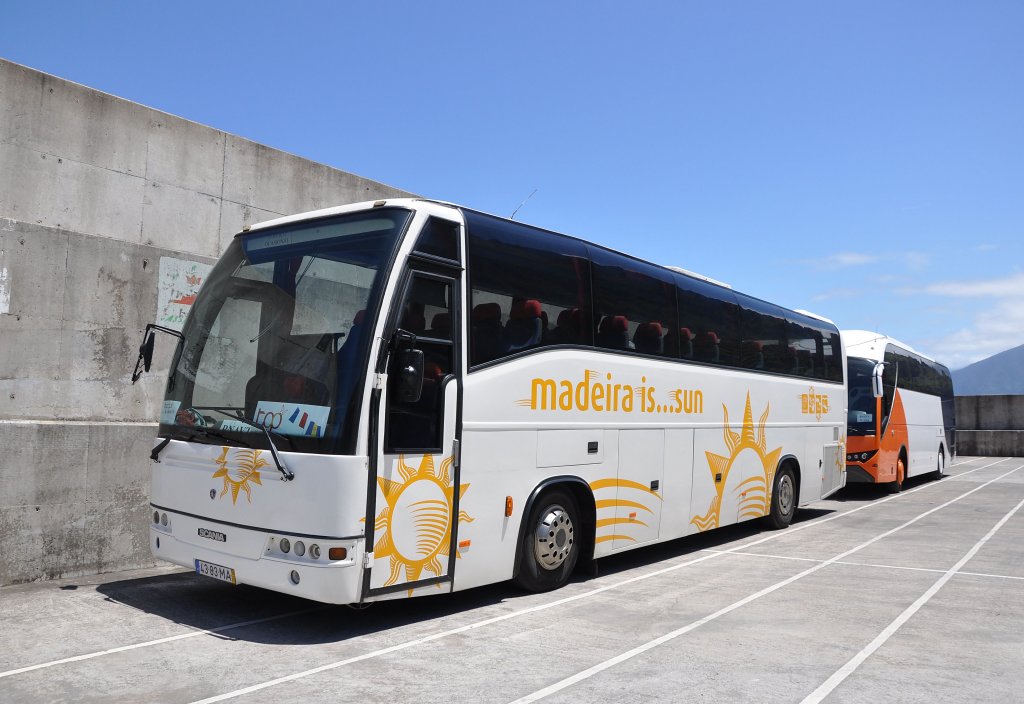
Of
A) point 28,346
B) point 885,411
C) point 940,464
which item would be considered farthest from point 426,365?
point 940,464

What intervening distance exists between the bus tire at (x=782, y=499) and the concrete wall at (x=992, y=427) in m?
28.4

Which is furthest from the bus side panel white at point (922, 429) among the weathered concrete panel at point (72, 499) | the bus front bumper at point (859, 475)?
the weathered concrete panel at point (72, 499)

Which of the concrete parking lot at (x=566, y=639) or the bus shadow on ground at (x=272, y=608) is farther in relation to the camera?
the bus shadow on ground at (x=272, y=608)

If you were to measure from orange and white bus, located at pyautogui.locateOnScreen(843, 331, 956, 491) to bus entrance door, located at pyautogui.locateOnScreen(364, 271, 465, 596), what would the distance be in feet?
45.2

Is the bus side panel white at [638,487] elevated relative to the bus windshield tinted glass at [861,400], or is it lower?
lower

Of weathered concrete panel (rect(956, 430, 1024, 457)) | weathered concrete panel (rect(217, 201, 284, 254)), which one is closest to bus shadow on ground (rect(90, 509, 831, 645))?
weathered concrete panel (rect(217, 201, 284, 254))

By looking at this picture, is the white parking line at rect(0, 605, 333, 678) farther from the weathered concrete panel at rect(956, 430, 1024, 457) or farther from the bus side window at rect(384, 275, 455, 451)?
the weathered concrete panel at rect(956, 430, 1024, 457)

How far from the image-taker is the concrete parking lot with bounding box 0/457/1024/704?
5172mm

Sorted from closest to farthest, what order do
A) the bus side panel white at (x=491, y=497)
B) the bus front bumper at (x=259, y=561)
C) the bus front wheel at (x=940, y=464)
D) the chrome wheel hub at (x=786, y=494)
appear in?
the bus front bumper at (x=259, y=561) → the bus side panel white at (x=491, y=497) → the chrome wheel hub at (x=786, y=494) → the bus front wheel at (x=940, y=464)

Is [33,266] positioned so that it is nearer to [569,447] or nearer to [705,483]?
[569,447]

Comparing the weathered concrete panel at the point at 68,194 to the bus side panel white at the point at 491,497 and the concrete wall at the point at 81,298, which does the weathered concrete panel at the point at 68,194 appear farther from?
the bus side panel white at the point at 491,497

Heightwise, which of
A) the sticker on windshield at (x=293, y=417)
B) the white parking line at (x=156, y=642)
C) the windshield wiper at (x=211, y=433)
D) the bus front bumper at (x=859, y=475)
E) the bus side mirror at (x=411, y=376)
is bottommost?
the white parking line at (x=156, y=642)

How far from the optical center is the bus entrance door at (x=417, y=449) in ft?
20.3

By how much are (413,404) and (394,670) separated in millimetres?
1957
